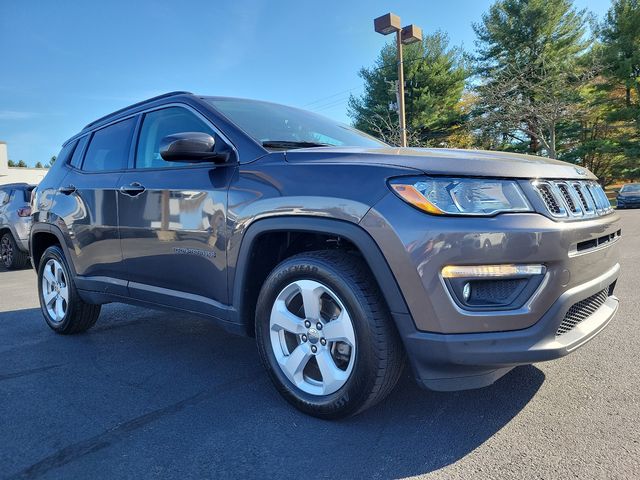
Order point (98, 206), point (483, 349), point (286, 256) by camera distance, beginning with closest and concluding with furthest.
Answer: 1. point (483, 349)
2. point (286, 256)
3. point (98, 206)

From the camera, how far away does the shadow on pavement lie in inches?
82.7

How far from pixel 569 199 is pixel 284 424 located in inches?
69.5

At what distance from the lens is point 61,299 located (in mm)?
4324

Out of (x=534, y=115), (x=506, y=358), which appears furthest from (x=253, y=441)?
(x=534, y=115)

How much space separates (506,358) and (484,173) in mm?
786

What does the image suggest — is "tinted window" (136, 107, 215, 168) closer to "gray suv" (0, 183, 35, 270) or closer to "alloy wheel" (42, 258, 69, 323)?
"alloy wheel" (42, 258, 69, 323)

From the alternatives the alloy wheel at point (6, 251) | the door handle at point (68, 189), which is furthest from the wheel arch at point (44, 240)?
the alloy wheel at point (6, 251)

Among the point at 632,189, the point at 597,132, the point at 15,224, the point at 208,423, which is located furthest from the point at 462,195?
the point at 597,132

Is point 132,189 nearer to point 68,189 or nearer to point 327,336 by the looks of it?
point 68,189

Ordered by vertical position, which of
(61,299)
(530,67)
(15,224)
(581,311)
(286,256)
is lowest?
(61,299)

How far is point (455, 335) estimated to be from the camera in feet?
6.65

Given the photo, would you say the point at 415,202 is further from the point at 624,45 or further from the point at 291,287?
the point at 624,45

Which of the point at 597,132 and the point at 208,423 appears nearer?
the point at 208,423

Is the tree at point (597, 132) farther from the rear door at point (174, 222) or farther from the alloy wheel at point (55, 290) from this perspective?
the alloy wheel at point (55, 290)
